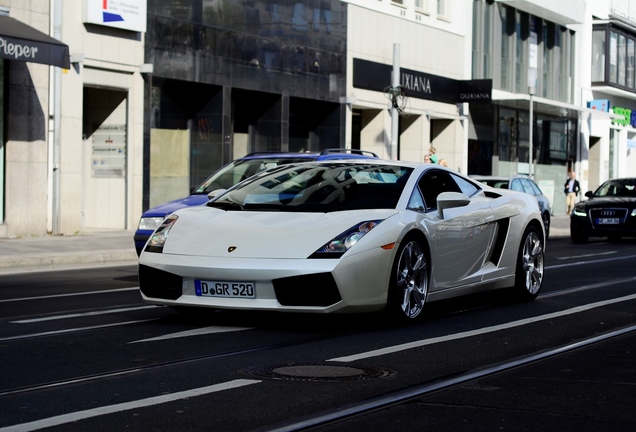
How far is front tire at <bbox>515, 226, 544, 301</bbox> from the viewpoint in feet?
37.9

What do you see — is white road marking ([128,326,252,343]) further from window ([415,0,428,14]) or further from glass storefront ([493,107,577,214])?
glass storefront ([493,107,577,214])

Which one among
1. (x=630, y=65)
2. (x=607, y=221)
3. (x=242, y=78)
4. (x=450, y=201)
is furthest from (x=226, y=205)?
(x=630, y=65)

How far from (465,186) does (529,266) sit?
48.0 inches

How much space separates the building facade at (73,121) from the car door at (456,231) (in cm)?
1233

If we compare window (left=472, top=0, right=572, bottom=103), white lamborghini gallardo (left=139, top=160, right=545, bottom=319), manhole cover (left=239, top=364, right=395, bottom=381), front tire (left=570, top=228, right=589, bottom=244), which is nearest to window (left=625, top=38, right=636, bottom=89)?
window (left=472, top=0, right=572, bottom=103)

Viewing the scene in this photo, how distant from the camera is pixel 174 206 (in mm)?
14812

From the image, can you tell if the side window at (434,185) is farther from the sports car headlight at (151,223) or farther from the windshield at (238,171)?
the windshield at (238,171)

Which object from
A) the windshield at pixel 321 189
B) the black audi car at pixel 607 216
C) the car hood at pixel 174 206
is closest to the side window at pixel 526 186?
the black audi car at pixel 607 216

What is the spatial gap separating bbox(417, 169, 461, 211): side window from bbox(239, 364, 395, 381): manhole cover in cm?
312

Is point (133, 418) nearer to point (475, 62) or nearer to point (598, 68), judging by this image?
point (475, 62)

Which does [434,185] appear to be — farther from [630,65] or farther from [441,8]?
[630,65]

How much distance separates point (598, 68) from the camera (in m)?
54.5

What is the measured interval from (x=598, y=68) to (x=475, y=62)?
1393 cm

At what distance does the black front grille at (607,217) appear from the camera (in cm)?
2558
